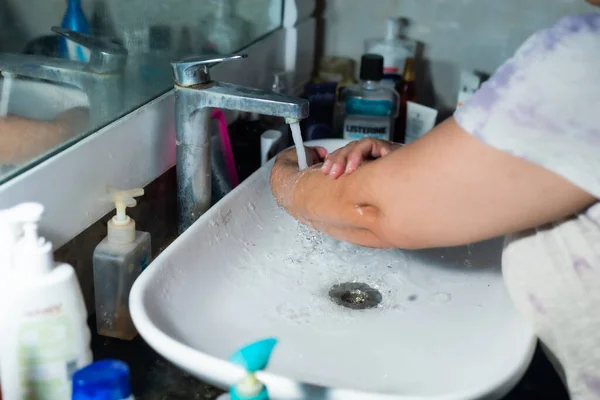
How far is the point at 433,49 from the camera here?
4.79 feet

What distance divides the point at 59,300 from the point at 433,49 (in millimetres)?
1096

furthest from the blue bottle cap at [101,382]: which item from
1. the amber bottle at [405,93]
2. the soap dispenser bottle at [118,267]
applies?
the amber bottle at [405,93]

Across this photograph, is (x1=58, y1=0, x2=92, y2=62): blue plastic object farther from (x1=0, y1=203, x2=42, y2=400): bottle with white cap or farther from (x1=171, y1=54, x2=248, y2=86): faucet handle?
(x1=0, y1=203, x2=42, y2=400): bottle with white cap

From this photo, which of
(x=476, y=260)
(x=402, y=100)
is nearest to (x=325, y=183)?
(x=476, y=260)

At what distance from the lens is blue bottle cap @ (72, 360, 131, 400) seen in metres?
0.53

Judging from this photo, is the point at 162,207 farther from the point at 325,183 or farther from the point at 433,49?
the point at 433,49

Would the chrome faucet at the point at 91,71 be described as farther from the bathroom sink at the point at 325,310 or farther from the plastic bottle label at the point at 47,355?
the plastic bottle label at the point at 47,355

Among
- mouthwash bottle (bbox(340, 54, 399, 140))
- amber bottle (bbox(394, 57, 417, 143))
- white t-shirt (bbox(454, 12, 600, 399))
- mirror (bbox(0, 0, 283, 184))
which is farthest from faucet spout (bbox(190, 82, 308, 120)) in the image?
amber bottle (bbox(394, 57, 417, 143))

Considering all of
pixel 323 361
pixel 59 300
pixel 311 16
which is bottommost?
pixel 323 361

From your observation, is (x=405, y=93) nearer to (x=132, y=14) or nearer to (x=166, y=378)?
(x=132, y=14)

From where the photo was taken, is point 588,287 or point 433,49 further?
point 433,49

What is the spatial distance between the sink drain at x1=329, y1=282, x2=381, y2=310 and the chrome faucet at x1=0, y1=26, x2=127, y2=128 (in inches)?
13.9

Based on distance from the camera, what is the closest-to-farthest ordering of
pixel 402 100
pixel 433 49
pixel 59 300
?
pixel 59 300 → pixel 402 100 → pixel 433 49

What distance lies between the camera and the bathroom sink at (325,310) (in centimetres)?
65
